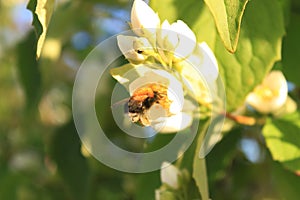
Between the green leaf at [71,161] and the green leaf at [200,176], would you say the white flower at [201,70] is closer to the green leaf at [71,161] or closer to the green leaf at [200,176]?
the green leaf at [200,176]

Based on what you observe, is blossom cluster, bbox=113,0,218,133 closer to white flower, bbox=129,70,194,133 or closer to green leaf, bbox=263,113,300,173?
white flower, bbox=129,70,194,133

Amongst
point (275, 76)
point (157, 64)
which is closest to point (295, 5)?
point (275, 76)

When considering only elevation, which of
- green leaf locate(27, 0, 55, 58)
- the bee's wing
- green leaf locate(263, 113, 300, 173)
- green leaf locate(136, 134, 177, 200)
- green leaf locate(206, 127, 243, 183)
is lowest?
green leaf locate(206, 127, 243, 183)

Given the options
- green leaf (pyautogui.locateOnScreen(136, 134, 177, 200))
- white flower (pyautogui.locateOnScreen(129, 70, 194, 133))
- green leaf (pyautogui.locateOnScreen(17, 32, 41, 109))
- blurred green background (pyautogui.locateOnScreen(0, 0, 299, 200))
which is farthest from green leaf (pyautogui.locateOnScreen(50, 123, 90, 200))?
white flower (pyautogui.locateOnScreen(129, 70, 194, 133))

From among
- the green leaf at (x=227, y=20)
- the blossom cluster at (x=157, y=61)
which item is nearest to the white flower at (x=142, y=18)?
the blossom cluster at (x=157, y=61)

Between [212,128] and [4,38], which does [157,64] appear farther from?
[4,38]

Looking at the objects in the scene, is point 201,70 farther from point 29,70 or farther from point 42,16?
point 29,70
